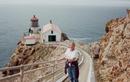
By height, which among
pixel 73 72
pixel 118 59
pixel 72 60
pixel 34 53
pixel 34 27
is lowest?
pixel 34 53

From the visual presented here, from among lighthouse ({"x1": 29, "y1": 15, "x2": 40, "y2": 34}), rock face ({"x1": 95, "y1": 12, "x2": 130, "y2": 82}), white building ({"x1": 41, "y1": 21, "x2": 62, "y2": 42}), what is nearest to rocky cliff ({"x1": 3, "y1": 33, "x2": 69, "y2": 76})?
white building ({"x1": 41, "y1": 21, "x2": 62, "y2": 42})

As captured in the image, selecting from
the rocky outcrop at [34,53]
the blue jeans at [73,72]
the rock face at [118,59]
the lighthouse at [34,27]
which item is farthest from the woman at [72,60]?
the lighthouse at [34,27]

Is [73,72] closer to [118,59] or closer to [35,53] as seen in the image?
[118,59]

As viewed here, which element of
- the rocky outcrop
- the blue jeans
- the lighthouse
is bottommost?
the rocky outcrop

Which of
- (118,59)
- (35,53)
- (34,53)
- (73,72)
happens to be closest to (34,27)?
(34,53)

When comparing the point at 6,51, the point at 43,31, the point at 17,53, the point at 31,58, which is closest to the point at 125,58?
the point at 31,58

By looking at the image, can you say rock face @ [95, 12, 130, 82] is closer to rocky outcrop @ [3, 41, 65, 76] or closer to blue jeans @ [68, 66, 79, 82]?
blue jeans @ [68, 66, 79, 82]

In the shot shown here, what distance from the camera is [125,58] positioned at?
1795cm

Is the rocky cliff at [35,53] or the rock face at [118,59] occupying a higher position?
the rock face at [118,59]

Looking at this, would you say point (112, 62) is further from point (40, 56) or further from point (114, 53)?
point (40, 56)

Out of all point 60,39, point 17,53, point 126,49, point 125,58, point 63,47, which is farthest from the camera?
point 60,39

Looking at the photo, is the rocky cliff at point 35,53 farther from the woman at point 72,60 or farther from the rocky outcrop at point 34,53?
the woman at point 72,60

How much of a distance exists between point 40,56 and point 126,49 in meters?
52.2

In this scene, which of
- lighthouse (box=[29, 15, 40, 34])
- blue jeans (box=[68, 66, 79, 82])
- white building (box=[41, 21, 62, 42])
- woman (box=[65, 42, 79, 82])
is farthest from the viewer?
lighthouse (box=[29, 15, 40, 34])
